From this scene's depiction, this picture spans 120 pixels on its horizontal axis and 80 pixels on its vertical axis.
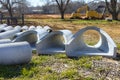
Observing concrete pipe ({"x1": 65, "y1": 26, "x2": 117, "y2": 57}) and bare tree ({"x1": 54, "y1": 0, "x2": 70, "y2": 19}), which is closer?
concrete pipe ({"x1": 65, "y1": 26, "x2": 117, "y2": 57})

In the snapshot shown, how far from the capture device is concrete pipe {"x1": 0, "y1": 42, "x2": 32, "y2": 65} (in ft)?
22.6

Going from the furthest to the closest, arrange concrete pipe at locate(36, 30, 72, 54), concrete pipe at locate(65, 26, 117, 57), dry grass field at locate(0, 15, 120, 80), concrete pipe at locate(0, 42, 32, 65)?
concrete pipe at locate(36, 30, 72, 54)
concrete pipe at locate(65, 26, 117, 57)
concrete pipe at locate(0, 42, 32, 65)
dry grass field at locate(0, 15, 120, 80)

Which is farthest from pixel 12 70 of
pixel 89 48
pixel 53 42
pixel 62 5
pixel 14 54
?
pixel 62 5

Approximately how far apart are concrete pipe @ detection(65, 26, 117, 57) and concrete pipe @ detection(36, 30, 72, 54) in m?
0.30

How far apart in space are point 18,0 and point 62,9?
6.76m

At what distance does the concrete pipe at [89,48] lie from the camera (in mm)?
8307

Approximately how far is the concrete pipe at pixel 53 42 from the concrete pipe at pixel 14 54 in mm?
1827

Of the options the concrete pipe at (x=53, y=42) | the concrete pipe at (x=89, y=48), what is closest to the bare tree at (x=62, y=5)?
the concrete pipe at (x=53, y=42)

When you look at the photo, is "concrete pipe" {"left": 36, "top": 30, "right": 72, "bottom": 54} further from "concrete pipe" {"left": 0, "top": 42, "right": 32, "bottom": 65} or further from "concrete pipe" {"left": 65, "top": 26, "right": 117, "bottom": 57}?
"concrete pipe" {"left": 0, "top": 42, "right": 32, "bottom": 65}

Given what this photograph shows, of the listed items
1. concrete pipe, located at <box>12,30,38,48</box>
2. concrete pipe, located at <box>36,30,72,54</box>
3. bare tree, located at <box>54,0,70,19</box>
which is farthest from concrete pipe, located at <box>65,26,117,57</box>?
bare tree, located at <box>54,0,70,19</box>

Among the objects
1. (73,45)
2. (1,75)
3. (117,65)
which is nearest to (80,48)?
(73,45)

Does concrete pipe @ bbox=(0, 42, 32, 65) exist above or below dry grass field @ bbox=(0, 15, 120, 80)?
above

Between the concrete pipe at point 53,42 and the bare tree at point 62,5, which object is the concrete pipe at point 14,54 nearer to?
the concrete pipe at point 53,42

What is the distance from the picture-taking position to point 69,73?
241 inches
